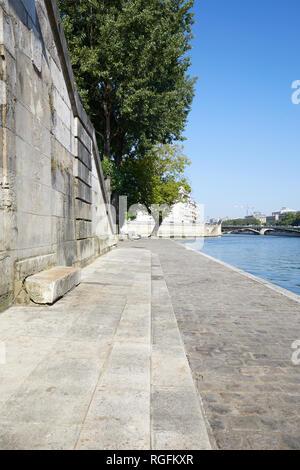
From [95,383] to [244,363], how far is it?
159 cm

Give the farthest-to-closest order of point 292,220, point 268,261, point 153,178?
point 292,220, point 153,178, point 268,261

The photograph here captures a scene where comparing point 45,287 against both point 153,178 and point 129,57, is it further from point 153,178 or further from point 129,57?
point 153,178

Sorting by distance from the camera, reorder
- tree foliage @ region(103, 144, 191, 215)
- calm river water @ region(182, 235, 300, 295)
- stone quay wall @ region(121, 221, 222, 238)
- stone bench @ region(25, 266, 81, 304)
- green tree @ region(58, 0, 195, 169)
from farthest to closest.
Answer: stone quay wall @ region(121, 221, 222, 238), tree foliage @ region(103, 144, 191, 215), green tree @ region(58, 0, 195, 169), calm river water @ region(182, 235, 300, 295), stone bench @ region(25, 266, 81, 304)

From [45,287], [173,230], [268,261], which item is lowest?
[268,261]

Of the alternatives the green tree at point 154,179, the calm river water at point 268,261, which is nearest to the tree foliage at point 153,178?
the green tree at point 154,179

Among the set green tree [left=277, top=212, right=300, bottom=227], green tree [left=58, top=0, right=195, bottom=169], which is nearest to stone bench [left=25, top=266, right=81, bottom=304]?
green tree [left=58, top=0, right=195, bottom=169]

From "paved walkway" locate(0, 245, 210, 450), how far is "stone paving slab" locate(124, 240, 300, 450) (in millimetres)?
144

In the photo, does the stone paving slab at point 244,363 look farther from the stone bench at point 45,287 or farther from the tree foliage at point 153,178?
the tree foliage at point 153,178

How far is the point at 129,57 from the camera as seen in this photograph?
21.8 m

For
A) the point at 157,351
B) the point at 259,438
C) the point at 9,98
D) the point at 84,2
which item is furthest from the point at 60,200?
the point at 84,2

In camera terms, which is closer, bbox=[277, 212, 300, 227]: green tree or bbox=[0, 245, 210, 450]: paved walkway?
bbox=[0, 245, 210, 450]: paved walkway

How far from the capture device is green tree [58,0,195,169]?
21109mm

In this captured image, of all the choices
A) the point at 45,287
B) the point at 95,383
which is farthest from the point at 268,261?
the point at 95,383

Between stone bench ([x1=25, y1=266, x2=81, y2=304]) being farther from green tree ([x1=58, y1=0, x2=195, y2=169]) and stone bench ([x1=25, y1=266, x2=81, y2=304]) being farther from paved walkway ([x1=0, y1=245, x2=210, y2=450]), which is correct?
green tree ([x1=58, y1=0, x2=195, y2=169])
